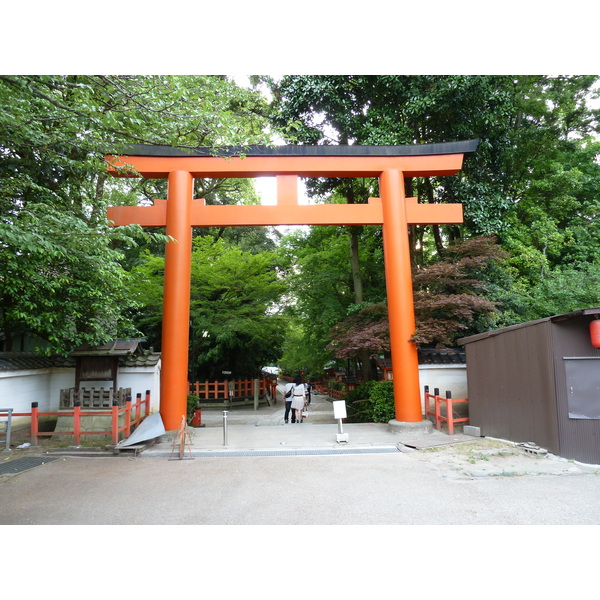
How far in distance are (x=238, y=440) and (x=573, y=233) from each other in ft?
44.7

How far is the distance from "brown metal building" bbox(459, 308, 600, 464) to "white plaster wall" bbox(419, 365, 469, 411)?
3068 mm

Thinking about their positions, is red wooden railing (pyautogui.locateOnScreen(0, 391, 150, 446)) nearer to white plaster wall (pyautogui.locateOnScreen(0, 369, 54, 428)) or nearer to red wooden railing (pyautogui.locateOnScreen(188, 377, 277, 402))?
white plaster wall (pyautogui.locateOnScreen(0, 369, 54, 428))

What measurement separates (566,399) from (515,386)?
1110mm

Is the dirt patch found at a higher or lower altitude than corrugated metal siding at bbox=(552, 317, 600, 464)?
lower

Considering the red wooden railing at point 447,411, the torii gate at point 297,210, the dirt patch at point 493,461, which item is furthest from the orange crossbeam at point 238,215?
the dirt patch at point 493,461

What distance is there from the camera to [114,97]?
562 centimetres

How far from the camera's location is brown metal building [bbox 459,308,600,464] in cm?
601

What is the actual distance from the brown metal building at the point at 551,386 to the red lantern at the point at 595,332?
134 mm

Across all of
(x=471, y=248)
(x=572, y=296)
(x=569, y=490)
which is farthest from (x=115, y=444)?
(x=572, y=296)

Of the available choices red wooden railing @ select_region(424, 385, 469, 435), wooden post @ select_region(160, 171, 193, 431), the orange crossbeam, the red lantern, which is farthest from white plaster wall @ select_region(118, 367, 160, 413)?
the red lantern

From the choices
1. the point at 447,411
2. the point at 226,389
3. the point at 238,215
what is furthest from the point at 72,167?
the point at 226,389

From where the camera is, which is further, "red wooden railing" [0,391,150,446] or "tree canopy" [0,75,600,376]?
"red wooden railing" [0,391,150,446]

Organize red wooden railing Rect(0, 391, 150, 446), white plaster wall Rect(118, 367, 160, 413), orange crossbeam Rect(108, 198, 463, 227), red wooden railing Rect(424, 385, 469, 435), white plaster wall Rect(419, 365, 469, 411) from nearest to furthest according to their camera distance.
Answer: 1. red wooden railing Rect(0, 391, 150, 446)
2. red wooden railing Rect(424, 385, 469, 435)
3. orange crossbeam Rect(108, 198, 463, 227)
4. white plaster wall Rect(118, 367, 160, 413)
5. white plaster wall Rect(419, 365, 469, 411)

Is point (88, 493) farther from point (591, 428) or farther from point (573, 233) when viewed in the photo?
point (573, 233)
